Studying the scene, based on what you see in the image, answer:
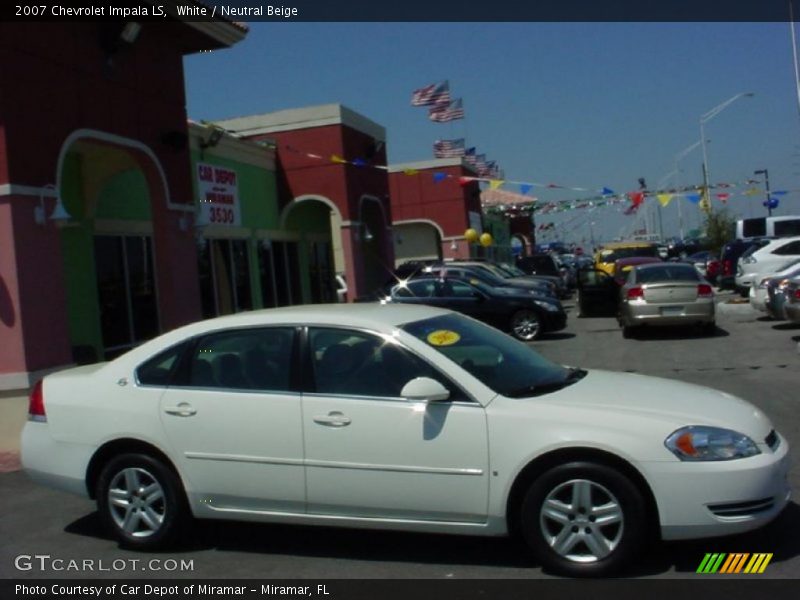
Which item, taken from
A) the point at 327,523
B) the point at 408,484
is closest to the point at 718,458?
the point at 408,484

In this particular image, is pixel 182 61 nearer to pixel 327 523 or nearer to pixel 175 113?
pixel 175 113

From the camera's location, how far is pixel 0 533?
21.4ft

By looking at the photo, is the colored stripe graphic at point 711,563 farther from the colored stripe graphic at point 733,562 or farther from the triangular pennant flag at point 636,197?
the triangular pennant flag at point 636,197

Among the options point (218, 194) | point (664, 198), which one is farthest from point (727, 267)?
point (218, 194)

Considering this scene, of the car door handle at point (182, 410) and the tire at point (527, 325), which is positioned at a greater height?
the car door handle at point (182, 410)

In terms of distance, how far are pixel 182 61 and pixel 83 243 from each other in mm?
3262

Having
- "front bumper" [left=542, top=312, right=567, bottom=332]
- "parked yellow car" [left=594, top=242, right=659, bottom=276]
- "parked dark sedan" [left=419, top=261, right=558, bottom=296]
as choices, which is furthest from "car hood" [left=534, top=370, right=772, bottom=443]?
"parked yellow car" [left=594, top=242, right=659, bottom=276]

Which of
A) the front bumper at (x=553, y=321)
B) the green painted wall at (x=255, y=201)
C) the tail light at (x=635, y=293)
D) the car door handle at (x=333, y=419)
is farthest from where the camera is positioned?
the green painted wall at (x=255, y=201)

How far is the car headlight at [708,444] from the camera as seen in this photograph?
15.8ft

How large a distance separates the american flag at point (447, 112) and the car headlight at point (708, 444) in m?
30.4

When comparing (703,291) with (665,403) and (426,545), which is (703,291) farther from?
(426,545)

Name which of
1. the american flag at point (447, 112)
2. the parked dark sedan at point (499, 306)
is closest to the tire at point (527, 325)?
the parked dark sedan at point (499, 306)

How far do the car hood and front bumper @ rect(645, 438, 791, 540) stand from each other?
259 millimetres

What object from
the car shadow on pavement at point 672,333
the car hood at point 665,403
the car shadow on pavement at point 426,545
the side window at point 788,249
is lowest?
the car shadow on pavement at point 426,545
